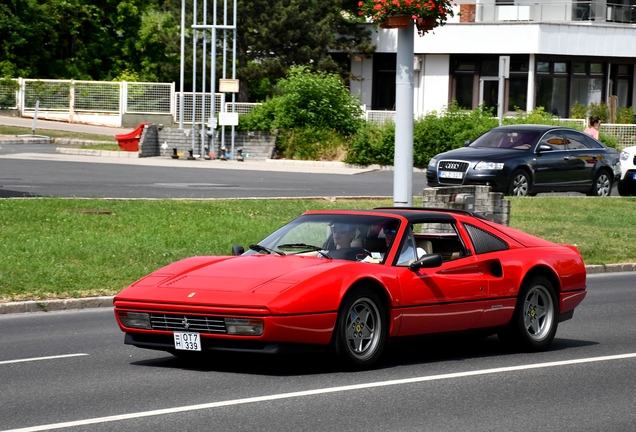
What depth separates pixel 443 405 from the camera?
8.23m

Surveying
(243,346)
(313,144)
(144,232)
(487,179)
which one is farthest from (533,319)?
(313,144)

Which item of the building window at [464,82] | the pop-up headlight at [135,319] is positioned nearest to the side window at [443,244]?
the pop-up headlight at [135,319]

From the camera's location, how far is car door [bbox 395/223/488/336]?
9789 millimetres

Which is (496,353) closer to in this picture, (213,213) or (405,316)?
(405,316)

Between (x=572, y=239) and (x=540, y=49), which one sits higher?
(x=540, y=49)

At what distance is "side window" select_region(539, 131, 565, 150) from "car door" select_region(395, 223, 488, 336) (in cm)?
1713

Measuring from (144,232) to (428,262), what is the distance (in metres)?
9.90

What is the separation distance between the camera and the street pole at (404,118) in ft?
52.2

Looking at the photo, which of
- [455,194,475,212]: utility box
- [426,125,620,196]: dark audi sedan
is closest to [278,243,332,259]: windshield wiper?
[455,194,475,212]: utility box

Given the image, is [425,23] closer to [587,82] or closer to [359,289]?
[359,289]

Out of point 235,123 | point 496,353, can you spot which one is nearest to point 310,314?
point 496,353

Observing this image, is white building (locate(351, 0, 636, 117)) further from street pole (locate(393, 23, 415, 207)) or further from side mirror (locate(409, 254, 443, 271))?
side mirror (locate(409, 254, 443, 271))

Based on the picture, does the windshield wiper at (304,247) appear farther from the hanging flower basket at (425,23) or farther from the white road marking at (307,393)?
the hanging flower basket at (425,23)

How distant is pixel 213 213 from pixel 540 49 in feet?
112
